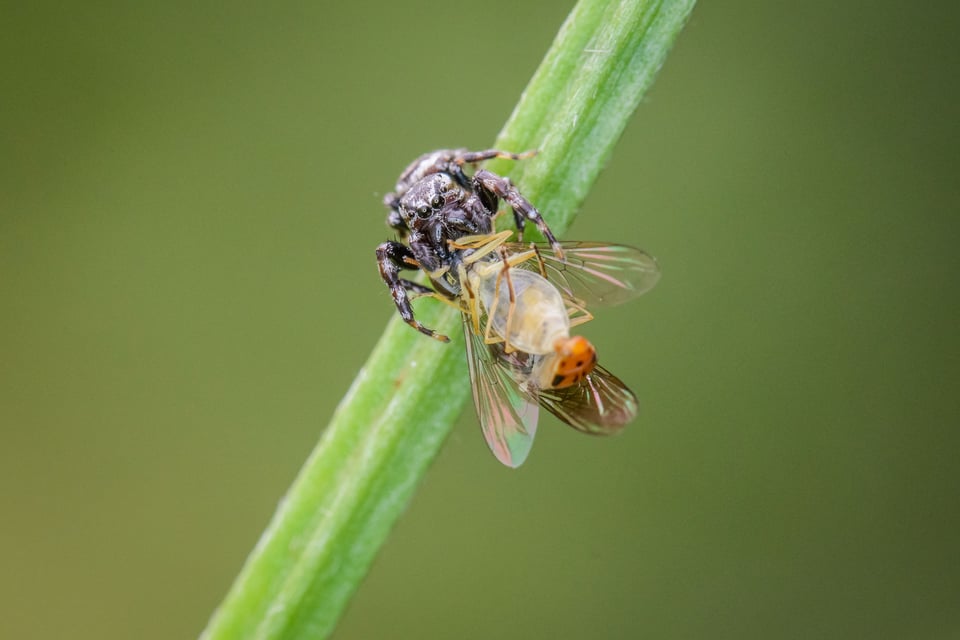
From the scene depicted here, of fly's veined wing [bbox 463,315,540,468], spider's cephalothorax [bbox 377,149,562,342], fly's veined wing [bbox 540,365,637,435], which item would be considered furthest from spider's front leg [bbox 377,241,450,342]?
fly's veined wing [bbox 540,365,637,435]

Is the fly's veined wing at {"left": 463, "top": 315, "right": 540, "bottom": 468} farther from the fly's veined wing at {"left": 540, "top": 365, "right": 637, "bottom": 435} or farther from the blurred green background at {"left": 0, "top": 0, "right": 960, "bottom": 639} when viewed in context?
the blurred green background at {"left": 0, "top": 0, "right": 960, "bottom": 639}

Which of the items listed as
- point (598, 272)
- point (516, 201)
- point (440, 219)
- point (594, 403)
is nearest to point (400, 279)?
point (440, 219)

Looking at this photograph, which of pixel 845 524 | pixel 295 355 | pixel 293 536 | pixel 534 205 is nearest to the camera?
pixel 293 536

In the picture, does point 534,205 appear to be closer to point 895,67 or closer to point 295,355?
point 295,355

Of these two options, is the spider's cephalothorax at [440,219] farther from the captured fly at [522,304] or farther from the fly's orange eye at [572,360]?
the fly's orange eye at [572,360]

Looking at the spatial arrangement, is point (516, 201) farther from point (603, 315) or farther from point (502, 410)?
point (603, 315)

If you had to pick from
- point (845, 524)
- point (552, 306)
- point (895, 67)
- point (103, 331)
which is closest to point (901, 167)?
point (895, 67)
